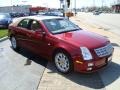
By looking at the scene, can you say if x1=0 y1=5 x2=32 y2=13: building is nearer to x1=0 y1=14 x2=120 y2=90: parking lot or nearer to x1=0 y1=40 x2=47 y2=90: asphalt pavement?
x1=0 y1=40 x2=47 y2=90: asphalt pavement

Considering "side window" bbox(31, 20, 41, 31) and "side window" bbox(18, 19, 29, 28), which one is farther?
"side window" bbox(18, 19, 29, 28)

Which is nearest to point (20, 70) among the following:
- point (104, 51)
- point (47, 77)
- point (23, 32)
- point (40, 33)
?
point (47, 77)

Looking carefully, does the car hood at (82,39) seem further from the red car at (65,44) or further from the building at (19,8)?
the building at (19,8)

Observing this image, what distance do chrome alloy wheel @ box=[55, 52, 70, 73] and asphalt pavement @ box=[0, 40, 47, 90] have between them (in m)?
0.56

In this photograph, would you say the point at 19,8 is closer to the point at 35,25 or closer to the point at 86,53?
the point at 35,25

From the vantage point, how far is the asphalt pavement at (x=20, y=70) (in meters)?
5.85

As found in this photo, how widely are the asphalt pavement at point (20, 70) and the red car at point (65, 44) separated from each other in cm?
43

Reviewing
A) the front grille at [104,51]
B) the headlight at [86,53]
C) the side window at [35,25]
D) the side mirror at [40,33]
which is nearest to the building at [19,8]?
the side window at [35,25]

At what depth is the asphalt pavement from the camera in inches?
230

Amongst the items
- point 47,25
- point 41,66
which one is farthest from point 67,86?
point 47,25

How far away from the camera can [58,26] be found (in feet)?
24.6

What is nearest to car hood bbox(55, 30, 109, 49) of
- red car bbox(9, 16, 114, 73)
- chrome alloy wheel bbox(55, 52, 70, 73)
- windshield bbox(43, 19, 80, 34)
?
red car bbox(9, 16, 114, 73)

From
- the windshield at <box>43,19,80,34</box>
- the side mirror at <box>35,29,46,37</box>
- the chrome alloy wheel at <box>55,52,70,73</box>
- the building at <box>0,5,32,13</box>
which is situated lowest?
the building at <box>0,5,32,13</box>

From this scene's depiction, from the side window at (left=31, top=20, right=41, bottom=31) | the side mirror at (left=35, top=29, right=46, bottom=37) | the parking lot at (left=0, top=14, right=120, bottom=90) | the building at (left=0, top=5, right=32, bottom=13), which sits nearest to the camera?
the parking lot at (left=0, top=14, right=120, bottom=90)
